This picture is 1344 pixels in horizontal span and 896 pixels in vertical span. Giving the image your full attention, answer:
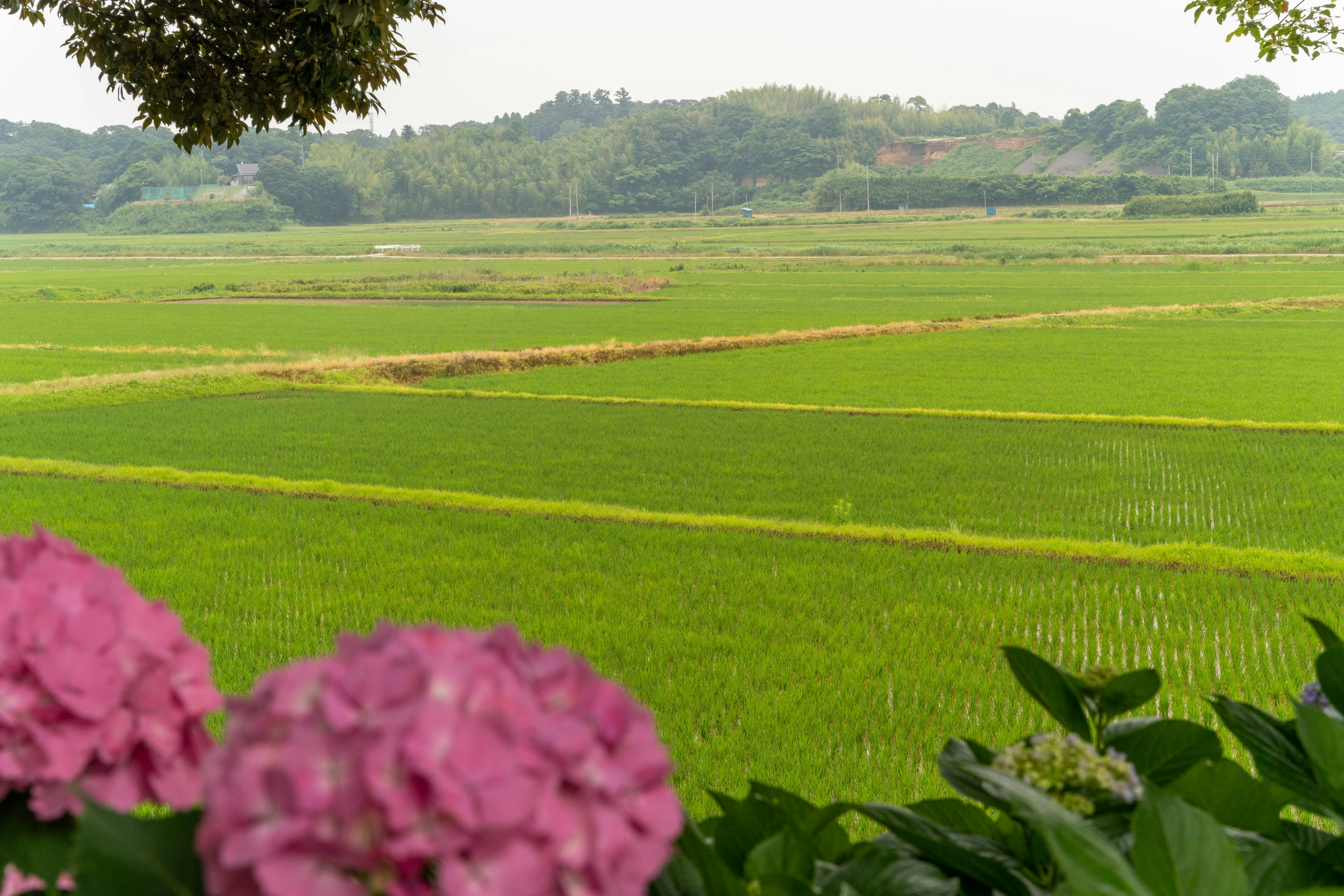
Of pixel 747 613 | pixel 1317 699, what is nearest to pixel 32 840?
pixel 1317 699

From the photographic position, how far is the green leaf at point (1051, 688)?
1.17m

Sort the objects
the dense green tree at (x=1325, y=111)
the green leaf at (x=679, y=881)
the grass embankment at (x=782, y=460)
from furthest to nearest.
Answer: the dense green tree at (x=1325, y=111)
the grass embankment at (x=782, y=460)
the green leaf at (x=679, y=881)

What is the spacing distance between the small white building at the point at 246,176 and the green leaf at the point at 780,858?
134 m

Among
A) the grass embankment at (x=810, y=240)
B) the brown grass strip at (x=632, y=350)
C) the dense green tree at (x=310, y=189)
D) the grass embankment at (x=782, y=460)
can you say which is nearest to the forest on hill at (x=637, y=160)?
the dense green tree at (x=310, y=189)

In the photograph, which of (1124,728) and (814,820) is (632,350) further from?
(814,820)

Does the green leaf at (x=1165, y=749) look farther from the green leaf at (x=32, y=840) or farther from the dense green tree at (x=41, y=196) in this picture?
the dense green tree at (x=41, y=196)

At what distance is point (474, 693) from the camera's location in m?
0.63

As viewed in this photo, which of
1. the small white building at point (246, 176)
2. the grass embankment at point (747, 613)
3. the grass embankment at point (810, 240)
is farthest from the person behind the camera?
the small white building at point (246, 176)

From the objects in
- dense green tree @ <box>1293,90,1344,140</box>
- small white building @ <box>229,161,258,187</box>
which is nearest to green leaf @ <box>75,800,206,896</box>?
small white building @ <box>229,161,258,187</box>

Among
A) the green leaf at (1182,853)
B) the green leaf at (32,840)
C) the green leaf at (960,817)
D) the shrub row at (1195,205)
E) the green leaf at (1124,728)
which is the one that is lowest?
the green leaf at (960,817)

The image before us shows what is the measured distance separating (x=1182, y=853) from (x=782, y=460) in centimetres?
1252

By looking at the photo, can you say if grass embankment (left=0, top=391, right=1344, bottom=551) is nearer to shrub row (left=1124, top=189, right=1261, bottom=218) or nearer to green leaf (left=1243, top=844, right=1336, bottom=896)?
green leaf (left=1243, top=844, right=1336, bottom=896)

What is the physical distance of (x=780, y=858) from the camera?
2.99 ft

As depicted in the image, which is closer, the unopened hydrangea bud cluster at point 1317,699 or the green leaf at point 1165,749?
the green leaf at point 1165,749
